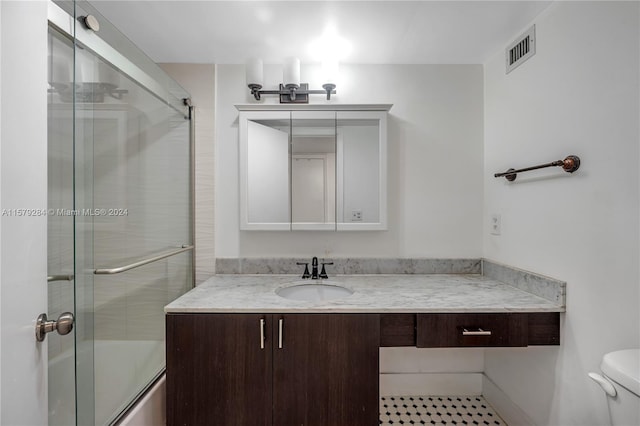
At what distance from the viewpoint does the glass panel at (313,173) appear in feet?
5.91

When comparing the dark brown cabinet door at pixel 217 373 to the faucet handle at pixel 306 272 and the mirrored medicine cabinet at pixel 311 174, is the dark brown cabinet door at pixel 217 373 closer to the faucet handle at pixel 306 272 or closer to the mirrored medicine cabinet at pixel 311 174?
the faucet handle at pixel 306 272

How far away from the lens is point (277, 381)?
1.28 meters

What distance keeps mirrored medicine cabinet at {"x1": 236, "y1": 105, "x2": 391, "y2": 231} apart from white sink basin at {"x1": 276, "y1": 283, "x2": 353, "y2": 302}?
33 centimetres

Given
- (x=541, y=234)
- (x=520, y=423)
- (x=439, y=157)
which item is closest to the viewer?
(x=541, y=234)

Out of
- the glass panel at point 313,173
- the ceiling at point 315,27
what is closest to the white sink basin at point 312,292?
the glass panel at point 313,173

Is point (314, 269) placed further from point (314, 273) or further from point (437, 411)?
point (437, 411)

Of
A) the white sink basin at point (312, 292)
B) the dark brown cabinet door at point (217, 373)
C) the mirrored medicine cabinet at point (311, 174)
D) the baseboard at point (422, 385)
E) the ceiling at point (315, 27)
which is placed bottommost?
the baseboard at point (422, 385)

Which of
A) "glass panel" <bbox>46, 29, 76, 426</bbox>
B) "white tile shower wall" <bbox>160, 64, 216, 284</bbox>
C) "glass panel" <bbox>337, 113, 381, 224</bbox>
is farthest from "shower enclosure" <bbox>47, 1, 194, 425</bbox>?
"glass panel" <bbox>337, 113, 381, 224</bbox>

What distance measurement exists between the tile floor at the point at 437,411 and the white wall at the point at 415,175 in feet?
2.90

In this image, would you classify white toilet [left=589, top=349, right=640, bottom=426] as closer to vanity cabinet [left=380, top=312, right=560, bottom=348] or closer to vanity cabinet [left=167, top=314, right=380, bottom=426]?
vanity cabinet [left=380, top=312, right=560, bottom=348]

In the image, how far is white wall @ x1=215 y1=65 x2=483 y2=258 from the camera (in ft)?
6.16

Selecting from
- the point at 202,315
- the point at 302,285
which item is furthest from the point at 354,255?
the point at 202,315

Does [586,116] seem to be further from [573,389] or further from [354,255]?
[354,255]

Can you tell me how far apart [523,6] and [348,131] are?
0.97m
